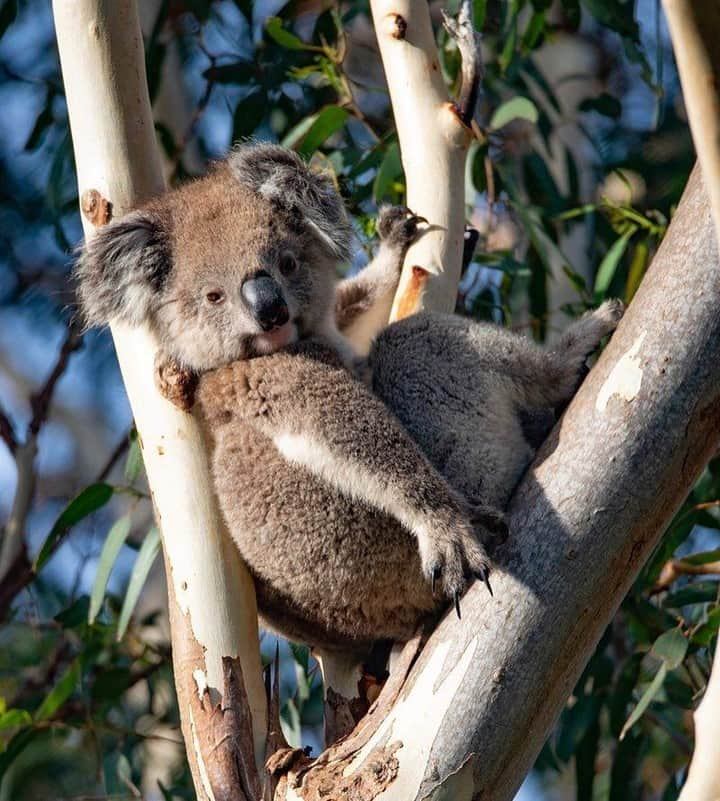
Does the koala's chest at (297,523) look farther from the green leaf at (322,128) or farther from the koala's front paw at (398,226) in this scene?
the green leaf at (322,128)

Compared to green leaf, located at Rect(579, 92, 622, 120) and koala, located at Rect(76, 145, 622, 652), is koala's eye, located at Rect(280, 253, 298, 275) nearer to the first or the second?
koala, located at Rect(76, 145, 622, 652)

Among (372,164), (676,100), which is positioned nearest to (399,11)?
(372,164)

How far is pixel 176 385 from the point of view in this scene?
7.61 ft

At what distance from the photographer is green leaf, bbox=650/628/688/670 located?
278 centimetres

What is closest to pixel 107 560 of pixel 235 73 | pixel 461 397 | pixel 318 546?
pixel 318 546

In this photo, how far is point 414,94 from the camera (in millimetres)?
2881

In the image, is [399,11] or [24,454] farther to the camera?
[24,454]

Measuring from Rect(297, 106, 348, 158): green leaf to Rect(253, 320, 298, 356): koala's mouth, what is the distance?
0.99 m

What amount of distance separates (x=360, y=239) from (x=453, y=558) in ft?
3.50

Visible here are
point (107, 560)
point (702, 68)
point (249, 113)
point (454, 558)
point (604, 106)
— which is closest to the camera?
point (702, 68)

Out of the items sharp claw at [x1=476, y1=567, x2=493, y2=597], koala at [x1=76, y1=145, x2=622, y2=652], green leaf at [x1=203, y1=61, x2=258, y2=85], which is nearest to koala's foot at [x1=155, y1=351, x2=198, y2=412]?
koala at [x1=76, y1=145, x2=622, y2=652]

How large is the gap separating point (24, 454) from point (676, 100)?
10.8 feet

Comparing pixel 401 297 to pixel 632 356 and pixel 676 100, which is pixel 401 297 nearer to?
pixel 632 356

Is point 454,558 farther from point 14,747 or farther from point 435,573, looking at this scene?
point 14,747
